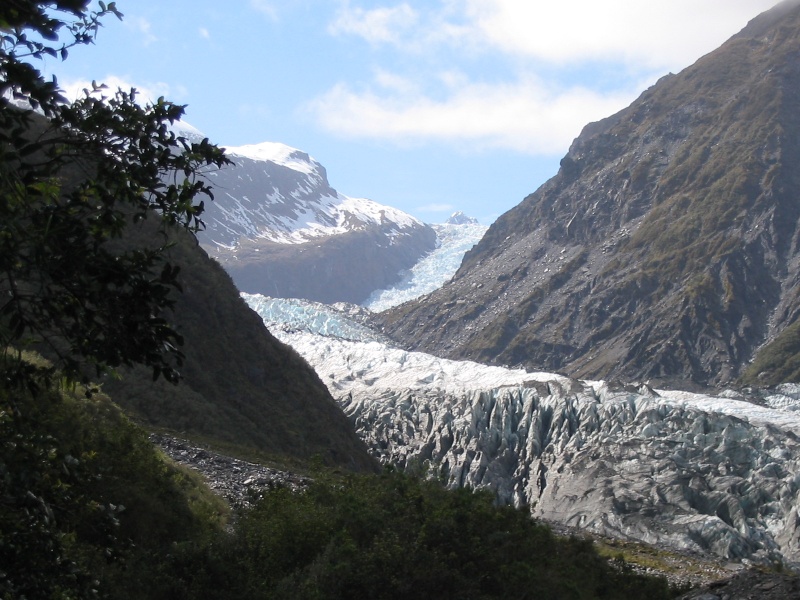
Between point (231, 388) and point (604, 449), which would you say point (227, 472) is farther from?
point (604, 449)

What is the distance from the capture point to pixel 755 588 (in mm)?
19484

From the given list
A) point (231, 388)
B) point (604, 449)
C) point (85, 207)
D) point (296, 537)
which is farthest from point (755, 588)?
point (604, 449)

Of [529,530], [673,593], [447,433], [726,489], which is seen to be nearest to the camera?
[529,530]

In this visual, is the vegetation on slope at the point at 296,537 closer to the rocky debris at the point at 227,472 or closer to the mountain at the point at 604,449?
the rocky debris at the point at 227,472

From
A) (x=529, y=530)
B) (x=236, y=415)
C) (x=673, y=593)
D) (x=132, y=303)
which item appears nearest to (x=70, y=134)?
(x=132, y=303)

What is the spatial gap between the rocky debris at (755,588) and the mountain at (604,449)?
43.0m

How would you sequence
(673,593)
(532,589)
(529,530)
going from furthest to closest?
(673,593)
(529,530)
(532,589)

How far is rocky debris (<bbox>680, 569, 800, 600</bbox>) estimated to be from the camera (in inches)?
739

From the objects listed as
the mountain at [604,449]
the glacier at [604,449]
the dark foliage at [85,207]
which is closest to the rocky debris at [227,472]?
the dark foliage at [85,207]

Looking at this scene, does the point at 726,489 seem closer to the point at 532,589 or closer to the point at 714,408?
the point at 714,408

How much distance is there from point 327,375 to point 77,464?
115428 millimetres

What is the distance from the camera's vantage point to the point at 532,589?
19750 mm

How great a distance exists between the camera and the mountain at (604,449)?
7469 cm

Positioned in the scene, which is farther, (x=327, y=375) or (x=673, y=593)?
(x=327, y=375)
